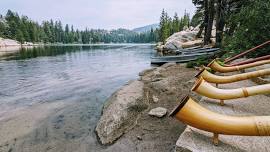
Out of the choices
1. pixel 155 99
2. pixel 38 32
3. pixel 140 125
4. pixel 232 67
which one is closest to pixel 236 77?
pixel 232 67

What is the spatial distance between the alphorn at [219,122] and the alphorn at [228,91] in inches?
64.6

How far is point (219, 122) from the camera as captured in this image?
3.53 meters

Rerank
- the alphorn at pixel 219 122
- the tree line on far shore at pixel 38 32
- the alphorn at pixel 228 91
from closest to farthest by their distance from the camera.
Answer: the alphorn at pixel 219 122, the alphorn at pixel 228 91, the tree line on far shore at pixel 38 32

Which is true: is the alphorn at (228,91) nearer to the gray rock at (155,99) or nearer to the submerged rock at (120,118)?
the submerged rock at (120,118)

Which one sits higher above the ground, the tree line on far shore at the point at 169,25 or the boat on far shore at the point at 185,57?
the tree line on far shore at the point at 169,25

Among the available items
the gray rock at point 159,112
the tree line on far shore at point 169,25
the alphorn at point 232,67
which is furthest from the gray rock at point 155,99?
the tree line on far shore at point 169,25

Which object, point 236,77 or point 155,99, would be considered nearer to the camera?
point 236,77

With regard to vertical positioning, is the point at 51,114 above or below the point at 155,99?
below

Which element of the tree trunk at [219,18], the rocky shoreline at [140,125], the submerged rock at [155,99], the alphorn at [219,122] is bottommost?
the rocky shoreline at [140,125]

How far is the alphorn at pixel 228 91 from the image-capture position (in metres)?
4.85

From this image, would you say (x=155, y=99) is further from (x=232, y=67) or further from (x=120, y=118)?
(x=232, y=67)

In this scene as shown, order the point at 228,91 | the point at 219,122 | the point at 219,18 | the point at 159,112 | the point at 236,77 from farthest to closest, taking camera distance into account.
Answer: the point at 219,18 < the point at 159,112 < the point at 236,77 < the point at 228,91 < the point at 219,122

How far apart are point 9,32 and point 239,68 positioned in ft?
403

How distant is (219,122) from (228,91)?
200cm
